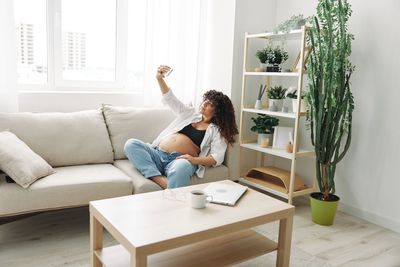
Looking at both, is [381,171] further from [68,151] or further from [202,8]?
[68,151]

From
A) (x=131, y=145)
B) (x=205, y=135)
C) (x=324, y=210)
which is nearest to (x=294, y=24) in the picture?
(x=205, y=135)

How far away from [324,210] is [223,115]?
1.04 m

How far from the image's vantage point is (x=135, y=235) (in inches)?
58.2

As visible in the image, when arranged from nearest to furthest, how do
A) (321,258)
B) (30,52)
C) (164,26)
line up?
1. (321,258)
2. (30,52)
3. (164,26)

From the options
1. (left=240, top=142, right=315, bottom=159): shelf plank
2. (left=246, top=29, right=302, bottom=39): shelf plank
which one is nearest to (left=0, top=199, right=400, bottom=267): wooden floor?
(left=240, top=142, right=315, bottom=159): shelf plank

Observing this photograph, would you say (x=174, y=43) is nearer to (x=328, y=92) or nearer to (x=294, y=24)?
(x=294, y=24)

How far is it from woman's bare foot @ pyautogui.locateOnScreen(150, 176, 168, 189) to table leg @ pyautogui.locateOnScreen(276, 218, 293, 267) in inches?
34.1

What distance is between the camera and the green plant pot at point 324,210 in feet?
8.89

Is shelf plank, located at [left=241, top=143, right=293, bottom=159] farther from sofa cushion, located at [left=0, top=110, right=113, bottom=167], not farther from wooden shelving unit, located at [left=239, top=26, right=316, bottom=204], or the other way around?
sofa cushion, located at [left=0, top=110, right=113, bottom=167]

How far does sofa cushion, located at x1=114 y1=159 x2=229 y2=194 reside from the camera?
2.41 metres

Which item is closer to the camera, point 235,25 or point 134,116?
point 134,116

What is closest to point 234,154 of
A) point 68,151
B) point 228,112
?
point 228,112

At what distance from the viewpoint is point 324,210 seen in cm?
272

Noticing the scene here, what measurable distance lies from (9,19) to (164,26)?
1.24 meters
